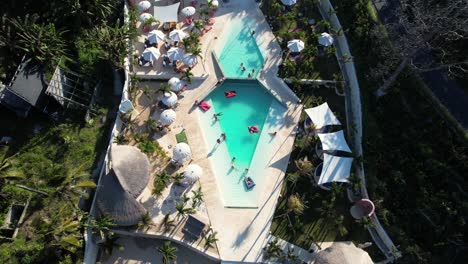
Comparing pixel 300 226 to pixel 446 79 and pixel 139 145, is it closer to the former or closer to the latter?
pixel 139 145

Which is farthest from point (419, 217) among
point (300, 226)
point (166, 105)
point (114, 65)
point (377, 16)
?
point (114, 65)

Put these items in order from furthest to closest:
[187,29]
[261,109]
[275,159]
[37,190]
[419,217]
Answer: [187,29], [261,109], [275,159], [419,217], [37,190]

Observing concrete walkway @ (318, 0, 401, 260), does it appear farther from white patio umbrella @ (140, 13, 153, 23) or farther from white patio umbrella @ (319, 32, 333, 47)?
white patio umbrella @ (140, 13, 153, 23)

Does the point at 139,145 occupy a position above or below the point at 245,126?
above

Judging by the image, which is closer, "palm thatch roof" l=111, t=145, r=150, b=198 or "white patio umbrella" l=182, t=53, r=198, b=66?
"palm thatch roof" l=111, t=145, r=150, b=198

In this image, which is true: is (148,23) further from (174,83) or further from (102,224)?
(102,224)

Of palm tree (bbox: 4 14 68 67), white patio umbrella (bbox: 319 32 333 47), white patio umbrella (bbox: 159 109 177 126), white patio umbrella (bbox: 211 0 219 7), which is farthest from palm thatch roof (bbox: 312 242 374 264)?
palm tree (bbox: 4 14 68 67)

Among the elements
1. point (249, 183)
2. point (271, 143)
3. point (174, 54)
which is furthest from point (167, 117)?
point (271, 143)
